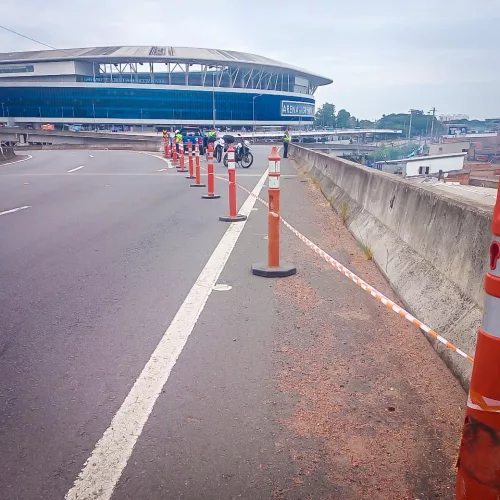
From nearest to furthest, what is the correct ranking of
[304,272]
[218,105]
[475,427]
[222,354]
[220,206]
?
[475,427] → [222,354] → [304,272] → [220,206] → [218,105]

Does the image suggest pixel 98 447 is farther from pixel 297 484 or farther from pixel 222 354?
pixel 222 354

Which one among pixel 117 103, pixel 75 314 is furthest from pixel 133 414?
pixel 117 103

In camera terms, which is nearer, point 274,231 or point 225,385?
point 225,385

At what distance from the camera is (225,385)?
3453 millimetres

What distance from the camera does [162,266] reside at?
655 centimetres

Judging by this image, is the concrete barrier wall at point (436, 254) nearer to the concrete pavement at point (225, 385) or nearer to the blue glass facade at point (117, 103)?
the concrete pavement at point (225, 385)

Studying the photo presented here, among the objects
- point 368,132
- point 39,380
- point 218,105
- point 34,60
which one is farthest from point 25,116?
point 39,380

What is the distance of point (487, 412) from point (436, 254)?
2.88 m

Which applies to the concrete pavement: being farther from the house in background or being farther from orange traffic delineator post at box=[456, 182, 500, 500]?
the house in background

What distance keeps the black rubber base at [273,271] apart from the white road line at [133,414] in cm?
86

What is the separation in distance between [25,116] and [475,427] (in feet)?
430

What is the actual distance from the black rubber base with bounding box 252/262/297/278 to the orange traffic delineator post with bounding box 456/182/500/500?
4.26 metres

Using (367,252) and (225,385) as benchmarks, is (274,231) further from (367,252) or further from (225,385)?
(225,385)

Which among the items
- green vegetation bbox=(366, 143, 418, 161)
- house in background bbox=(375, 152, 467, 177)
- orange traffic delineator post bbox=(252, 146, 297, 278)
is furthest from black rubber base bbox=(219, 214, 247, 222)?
green vegetation bbox=(366, 143, 418, 161)
